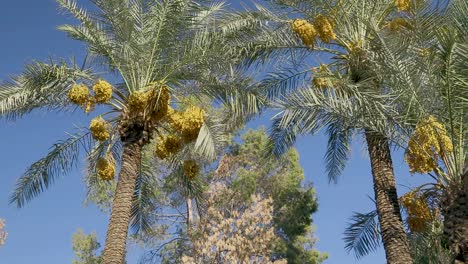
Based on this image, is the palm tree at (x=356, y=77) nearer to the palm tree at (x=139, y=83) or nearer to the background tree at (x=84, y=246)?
the palm tree at (x=139, y=83)

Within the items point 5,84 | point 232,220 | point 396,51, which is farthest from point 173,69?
point 232,220

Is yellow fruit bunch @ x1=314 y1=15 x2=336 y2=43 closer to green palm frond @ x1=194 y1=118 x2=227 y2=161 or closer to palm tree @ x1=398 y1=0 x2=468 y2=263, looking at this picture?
palm tree @ x1=398 y1=0 x2=468 y2=263

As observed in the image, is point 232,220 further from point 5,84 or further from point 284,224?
→ point 5,84

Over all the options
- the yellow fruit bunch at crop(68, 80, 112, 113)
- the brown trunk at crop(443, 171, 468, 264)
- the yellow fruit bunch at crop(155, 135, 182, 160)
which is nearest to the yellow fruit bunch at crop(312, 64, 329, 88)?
the yellow fruit bunch at crop(155, 135, 182, 160)

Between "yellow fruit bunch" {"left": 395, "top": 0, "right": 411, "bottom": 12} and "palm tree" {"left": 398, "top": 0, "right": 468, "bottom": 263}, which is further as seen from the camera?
"yellow fruit bunch" {"left": 395, "top": 0, "right": 411, "bottom": 12}

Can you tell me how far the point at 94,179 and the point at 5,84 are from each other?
2960mm

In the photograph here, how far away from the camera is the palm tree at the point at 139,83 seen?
28.8 ft

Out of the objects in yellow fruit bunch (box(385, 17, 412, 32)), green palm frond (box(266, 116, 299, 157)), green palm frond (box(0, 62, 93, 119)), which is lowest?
green palm frond (box(0, 62, 93, 119))

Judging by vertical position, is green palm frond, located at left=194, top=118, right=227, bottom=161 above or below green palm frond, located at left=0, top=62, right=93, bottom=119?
below

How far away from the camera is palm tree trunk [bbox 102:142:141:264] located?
816cm

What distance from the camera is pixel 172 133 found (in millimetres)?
9461

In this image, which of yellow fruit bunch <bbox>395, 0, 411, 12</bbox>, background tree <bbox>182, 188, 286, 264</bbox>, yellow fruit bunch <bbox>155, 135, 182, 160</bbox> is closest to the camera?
yellow fruit bunch <bbox>155, 135, 182, 160</bbox>

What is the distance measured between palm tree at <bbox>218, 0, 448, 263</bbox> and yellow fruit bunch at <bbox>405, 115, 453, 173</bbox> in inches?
9.5

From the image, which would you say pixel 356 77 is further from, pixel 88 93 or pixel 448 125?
pixel 88 93
